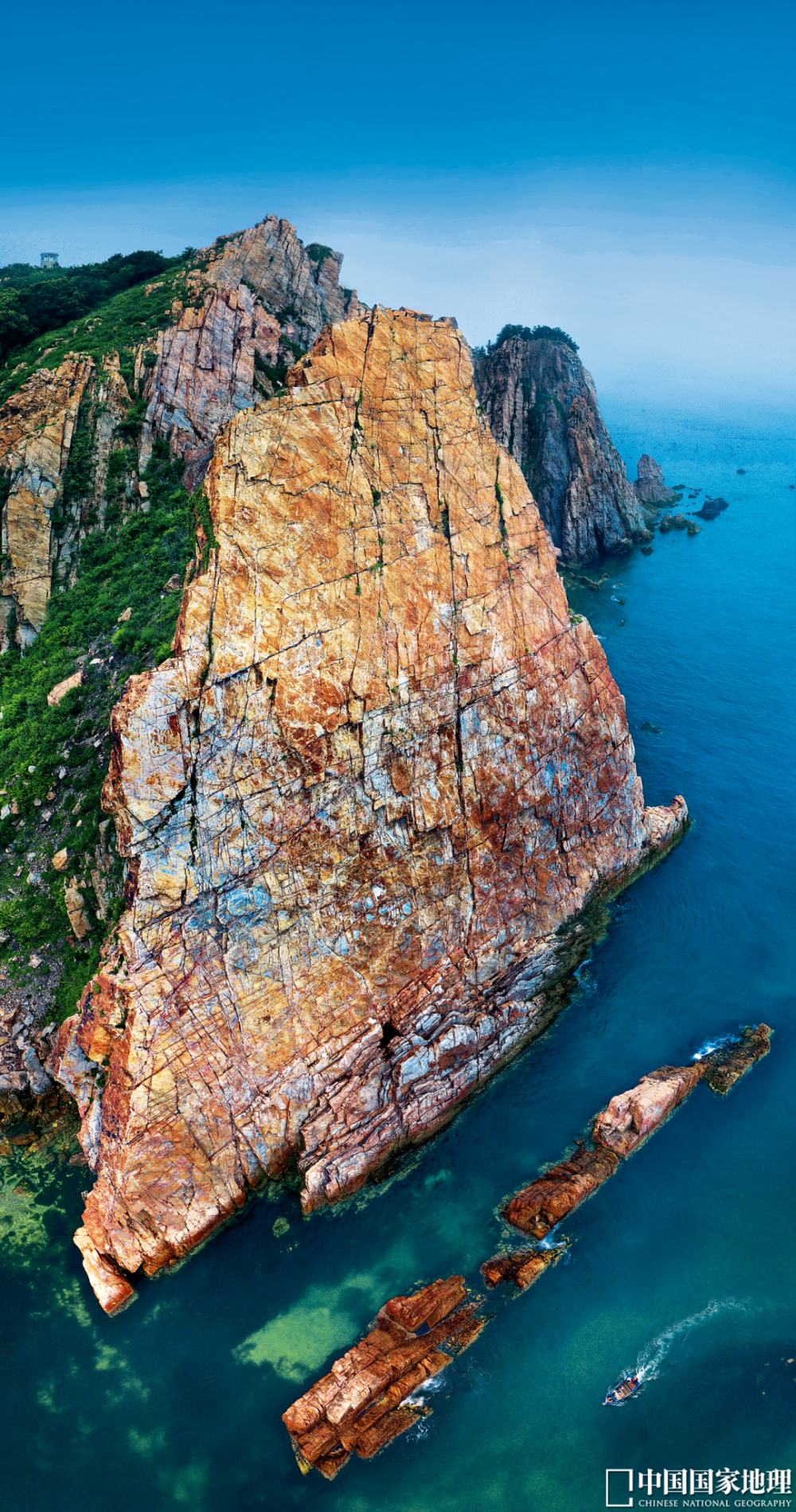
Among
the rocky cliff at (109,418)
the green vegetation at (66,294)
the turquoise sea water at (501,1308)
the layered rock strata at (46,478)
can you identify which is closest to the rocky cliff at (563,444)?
the green vegetation at (66,294)

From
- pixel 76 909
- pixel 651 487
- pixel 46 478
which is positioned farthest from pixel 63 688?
pixel 651 487

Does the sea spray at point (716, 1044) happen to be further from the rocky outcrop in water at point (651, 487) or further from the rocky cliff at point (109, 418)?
the rocky outcrop in water at point (651, 487)

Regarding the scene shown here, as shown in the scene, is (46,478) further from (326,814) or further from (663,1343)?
(663,1343)

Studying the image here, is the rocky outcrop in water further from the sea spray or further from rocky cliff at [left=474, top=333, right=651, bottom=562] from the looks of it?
the sea spray

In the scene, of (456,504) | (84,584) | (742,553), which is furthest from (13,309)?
(742,553)

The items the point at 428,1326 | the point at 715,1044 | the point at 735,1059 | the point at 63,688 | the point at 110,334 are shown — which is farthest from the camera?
the point at 110,334

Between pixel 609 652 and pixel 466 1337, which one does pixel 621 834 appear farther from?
pixel 609 652

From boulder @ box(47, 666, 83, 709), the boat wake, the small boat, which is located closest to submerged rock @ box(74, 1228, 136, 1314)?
the small boat
